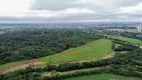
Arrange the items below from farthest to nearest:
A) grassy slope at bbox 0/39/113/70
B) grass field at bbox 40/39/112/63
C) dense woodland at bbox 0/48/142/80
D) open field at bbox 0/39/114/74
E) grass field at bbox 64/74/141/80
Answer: grass field at bbox 40/39/112/63 < grassy slope at bbox 0/39/113/70 < open field at bbox 0/39/114/74 < grass field at bbox 64/74/141/80 < dense woodland at bbox 0/48/142/80

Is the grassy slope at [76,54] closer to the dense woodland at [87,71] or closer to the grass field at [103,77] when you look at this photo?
the dense woodland at [87,71]

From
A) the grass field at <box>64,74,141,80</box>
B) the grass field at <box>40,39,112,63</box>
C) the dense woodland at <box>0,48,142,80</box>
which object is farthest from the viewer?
the grass field at <box>40,39,112,63</box>

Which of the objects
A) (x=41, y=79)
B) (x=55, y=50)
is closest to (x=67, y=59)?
(x=55, y=50)

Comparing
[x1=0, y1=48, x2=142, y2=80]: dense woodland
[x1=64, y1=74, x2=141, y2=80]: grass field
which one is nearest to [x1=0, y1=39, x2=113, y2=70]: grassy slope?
[x1=0, y1=48, x2=142, y2=80]: dense woodland

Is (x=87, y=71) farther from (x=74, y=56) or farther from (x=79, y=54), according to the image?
(x=79, y=54)

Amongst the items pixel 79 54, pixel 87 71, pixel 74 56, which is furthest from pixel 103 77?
pixel 79 54

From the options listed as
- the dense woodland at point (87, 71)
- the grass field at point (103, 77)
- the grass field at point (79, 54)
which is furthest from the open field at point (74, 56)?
the grass field at point (103, 77)

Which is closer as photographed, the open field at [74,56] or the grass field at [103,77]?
A: the grass field at [103,77]

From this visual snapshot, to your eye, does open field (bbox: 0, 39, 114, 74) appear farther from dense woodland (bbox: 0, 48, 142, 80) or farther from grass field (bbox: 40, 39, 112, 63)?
dense woodland (bbox: 0, 48, 142, 80)

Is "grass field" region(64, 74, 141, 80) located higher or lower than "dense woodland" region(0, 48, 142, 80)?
lower

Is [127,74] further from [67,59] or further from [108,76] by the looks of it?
[67,59]

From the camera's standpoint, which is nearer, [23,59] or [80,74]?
[80,74]
